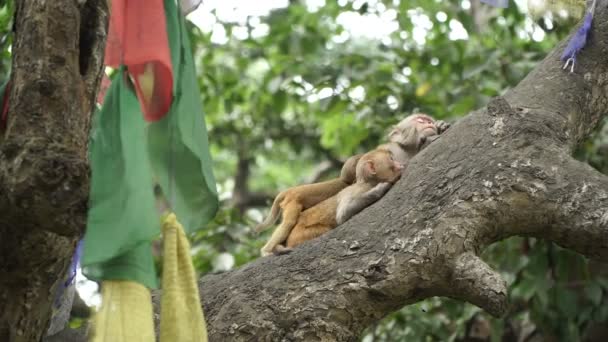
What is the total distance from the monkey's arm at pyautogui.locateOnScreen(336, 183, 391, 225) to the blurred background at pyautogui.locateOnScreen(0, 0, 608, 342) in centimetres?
117

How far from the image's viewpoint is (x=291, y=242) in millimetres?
4480

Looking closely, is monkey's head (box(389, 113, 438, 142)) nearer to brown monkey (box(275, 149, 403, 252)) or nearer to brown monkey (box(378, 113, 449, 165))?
brown monkey (box(378, 113, 449, 165))

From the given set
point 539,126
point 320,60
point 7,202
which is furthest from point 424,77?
point 7,202

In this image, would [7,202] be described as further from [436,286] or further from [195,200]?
[436,286]

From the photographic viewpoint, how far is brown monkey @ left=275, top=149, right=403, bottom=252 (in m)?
4.33

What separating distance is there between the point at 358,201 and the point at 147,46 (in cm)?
161

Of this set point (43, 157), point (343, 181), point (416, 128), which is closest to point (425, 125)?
point (416, 128)

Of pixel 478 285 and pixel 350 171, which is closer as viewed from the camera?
pixel 478 285

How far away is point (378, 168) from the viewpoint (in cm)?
439

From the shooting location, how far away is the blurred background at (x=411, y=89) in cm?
552

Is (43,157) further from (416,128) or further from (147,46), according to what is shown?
(416,128)

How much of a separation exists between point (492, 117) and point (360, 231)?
0.77 metres

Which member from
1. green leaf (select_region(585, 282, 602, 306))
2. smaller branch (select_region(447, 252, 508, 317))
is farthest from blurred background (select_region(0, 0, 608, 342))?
smaller branch (select_region(447, 252, 508, 317))

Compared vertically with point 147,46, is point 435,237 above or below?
below
